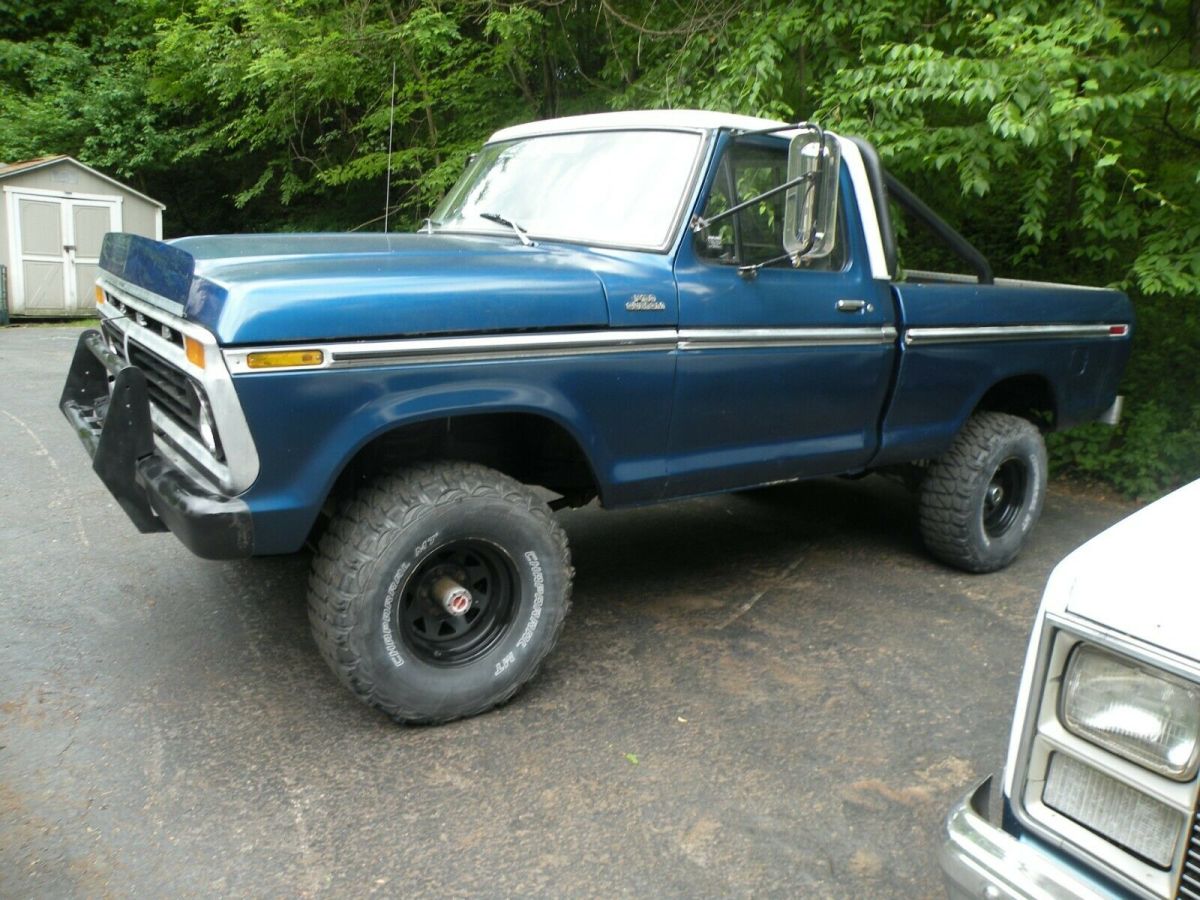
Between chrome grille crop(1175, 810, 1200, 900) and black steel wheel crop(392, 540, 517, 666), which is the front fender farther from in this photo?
chrome grille crop(1175, 810, 1200, 900)

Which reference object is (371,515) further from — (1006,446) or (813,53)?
(813,53)

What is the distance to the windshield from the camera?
372cm

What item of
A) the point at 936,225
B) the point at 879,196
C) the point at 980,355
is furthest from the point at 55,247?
the point at 980,355

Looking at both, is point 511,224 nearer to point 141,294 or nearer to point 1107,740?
point 141,294

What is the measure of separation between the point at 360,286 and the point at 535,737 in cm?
150

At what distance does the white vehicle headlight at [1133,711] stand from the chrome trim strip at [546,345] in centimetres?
189

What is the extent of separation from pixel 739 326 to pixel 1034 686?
2098mm

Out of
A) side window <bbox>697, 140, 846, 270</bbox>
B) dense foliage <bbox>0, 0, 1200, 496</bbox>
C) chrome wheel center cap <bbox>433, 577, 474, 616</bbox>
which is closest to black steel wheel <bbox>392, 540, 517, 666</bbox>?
chrome wheel center cap <bbox>433, 577, 474, 616</bbox>

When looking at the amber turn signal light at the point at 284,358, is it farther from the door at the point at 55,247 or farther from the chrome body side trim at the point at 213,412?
the door at the point at 55,247

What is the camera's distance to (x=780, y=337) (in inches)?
151

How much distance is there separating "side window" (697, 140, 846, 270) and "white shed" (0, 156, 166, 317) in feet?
45.6

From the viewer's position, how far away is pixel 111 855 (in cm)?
257

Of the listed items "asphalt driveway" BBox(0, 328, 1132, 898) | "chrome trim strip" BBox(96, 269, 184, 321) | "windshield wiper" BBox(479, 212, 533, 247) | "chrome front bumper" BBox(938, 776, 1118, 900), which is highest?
"windshield wiper" BBox(479, 212, 533, 247)

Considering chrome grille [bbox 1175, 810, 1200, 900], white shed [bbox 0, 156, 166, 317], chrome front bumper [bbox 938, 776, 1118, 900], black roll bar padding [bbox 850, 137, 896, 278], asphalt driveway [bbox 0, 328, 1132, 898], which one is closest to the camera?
chrome grille [bbox 1175, 810, 1200, 900]
